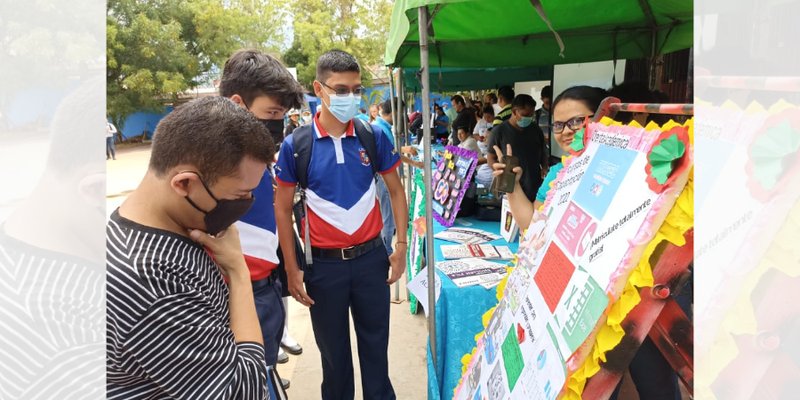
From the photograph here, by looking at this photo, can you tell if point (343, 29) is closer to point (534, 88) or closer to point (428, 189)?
point (534, 88)

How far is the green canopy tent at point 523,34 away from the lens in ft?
8.07

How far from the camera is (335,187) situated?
96.0 inches

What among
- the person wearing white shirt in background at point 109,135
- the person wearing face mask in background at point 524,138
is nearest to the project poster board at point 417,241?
the person wearing face mask in background at point 524,138

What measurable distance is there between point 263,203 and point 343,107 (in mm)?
684

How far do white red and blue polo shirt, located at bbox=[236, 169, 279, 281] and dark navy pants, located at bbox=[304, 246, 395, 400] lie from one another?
0.44 meters

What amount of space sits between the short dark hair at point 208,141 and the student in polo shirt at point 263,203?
0.86 m

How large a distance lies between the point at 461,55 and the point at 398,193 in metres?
1.87

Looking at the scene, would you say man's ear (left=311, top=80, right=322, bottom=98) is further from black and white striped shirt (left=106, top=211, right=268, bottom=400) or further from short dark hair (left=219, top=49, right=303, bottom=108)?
black and white striped shirt (left=106, top=211, right=268, bottom=400)

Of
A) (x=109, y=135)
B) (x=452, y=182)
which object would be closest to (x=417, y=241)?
(x=452, y=182)

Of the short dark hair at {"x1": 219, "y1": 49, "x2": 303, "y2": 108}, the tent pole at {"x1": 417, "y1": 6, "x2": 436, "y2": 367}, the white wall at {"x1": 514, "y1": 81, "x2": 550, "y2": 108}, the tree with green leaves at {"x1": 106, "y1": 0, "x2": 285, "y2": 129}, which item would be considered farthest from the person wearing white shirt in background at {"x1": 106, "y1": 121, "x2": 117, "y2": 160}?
the white wall at {"x1": 514, "y1": 81, "x2": 550, "y2": 108}

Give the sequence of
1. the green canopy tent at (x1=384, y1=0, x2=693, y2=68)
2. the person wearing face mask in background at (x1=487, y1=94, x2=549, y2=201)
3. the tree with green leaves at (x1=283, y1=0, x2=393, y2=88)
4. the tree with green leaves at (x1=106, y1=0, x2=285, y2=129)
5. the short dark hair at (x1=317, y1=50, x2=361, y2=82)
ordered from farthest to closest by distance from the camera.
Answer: the tree with green leaves at (x1=283, y1=0, x2=393, y2=88) → the tree with green leaves at (x1=106, y1=0, x2=285, y2=129) → the person wearing face mask in background at (x1=487, y1=94, x2=549, y2=201) → the green canopy tent at (x1=384, y1=0, x2=693, y2=68) → the short dark hair at (x1=317, y1=50, x2=361, y2=82)

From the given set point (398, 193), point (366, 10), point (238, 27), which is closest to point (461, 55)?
point (398, 193)

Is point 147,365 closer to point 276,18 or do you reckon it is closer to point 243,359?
point 243,359

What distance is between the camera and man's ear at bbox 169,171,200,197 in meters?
1.04
